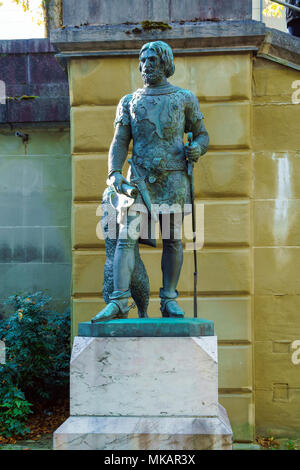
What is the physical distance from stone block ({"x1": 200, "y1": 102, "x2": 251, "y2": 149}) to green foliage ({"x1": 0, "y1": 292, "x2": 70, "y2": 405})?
2.98 meters

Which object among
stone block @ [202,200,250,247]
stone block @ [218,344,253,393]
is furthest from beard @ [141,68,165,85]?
stone block @ [218,344,253,393]

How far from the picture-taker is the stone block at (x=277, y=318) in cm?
743

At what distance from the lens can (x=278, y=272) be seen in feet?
24.5

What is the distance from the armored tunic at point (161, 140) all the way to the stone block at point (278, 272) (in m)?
2.56

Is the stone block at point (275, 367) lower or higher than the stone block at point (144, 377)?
lower

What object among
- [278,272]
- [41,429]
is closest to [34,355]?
[41,429]

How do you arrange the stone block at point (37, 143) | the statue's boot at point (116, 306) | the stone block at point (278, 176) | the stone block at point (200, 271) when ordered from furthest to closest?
1. the stone block at point (37, 143)
2. the stone block at point (278, 176)
3. the stone block at point (200, 271)
4. the statue's boot at point (116, 306)

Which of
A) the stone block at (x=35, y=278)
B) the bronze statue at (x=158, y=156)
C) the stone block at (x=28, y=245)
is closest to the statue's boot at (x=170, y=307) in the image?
the bronze statue at (x=158, y=156)

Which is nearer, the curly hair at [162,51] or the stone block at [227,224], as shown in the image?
the curly hair at [162,51]

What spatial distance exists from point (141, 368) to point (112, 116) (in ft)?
12.4

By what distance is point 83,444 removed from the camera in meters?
4.41

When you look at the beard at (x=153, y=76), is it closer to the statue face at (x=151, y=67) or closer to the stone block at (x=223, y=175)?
the statue face at (x=151, y=67)
